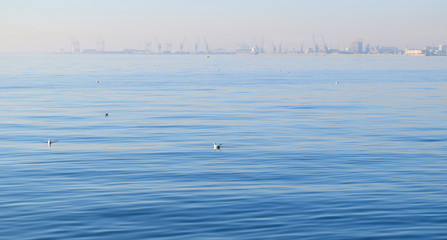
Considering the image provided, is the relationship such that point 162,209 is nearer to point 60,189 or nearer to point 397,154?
point 60,189

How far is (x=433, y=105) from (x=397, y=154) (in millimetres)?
32117

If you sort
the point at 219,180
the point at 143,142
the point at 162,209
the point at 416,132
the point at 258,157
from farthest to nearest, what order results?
the point at 416,132 < the point at 143,142 < the point at 258,157 < the point at 219,180 < the point at 162,209

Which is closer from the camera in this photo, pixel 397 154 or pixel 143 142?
pixel 397 154

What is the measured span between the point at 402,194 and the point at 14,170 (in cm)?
1605

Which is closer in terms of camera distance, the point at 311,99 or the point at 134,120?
the point at 134,120

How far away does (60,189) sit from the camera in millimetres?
23531

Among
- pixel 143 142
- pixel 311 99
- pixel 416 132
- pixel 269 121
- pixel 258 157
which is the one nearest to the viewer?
pixel 258 157

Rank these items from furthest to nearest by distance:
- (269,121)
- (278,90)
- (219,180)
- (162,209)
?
(278,90)
(269,121)
(219,180)
(162,209)

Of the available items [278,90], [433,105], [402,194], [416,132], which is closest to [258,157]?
[402,194]

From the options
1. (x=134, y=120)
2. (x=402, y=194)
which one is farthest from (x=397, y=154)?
(x=134, y=120)

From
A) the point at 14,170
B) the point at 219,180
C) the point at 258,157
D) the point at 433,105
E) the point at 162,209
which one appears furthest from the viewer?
the point at 433,105

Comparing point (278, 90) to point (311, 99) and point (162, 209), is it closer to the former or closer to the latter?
point (311, 99)

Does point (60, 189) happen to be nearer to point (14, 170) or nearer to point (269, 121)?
point (14, 170)

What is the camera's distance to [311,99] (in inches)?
2771
